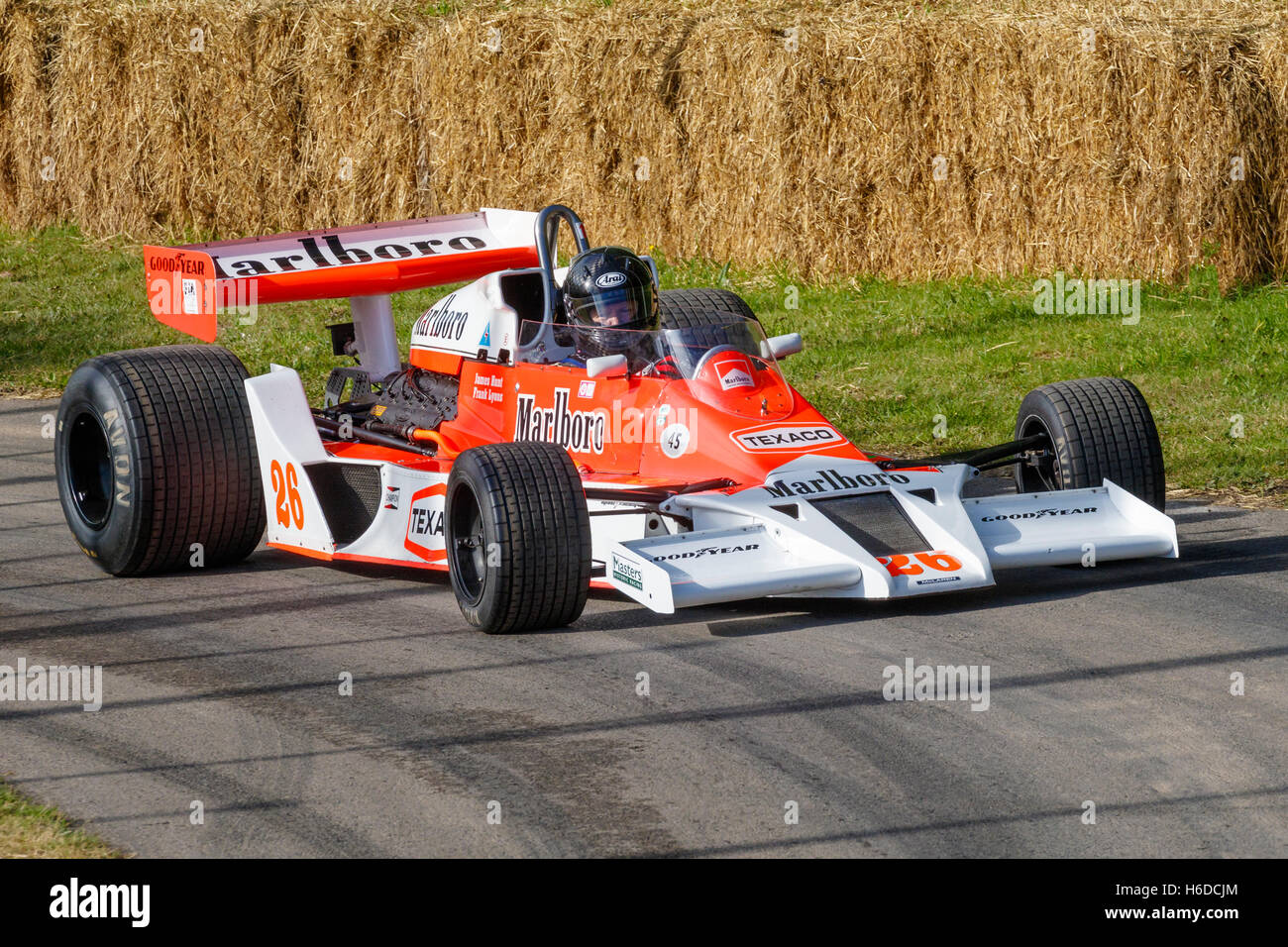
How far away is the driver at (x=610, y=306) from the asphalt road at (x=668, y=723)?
1.30 meters

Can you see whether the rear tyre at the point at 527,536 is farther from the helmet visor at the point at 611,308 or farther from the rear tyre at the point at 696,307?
the rear tyre at the point at 696,307

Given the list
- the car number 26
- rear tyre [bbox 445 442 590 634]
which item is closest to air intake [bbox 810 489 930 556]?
rear tyre [bbox 445 442 590 634]

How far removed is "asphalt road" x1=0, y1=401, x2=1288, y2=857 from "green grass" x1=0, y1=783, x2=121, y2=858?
9 cm

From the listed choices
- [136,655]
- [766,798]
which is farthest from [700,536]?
[136,655]

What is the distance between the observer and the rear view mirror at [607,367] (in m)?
8.07

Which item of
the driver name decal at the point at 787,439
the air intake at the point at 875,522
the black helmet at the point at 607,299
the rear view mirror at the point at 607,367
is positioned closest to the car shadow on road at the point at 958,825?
the air intake at the point at 875,522

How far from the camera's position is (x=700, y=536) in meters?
7.14

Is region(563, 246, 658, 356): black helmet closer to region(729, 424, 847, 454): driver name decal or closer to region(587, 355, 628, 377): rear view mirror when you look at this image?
region(587, 355, 628, 377): rear view mirror

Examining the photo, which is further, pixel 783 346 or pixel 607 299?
pixel 783 346

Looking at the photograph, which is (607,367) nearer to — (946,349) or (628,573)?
(628,573)

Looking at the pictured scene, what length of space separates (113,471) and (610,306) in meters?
2.65

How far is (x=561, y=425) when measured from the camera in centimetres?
847

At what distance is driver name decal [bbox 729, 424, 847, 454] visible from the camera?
7.80 metres

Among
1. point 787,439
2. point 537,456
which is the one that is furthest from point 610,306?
point 537,456
